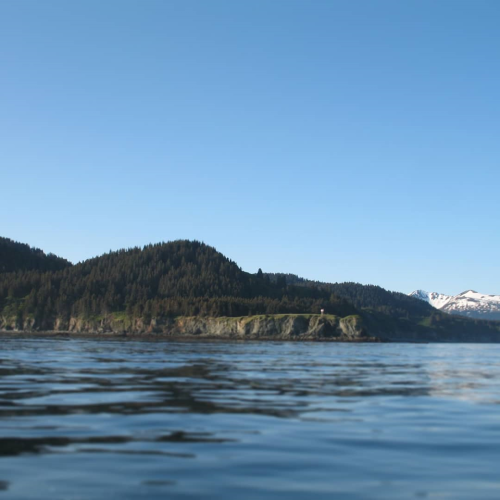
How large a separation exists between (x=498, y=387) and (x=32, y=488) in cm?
2861

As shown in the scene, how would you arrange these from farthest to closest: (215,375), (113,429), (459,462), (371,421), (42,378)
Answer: (215,375), (42,378), (371,421), (113,429), (459,462)

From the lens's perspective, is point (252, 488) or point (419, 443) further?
point (419, 443)

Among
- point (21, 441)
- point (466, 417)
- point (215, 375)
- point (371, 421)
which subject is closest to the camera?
point (21, 441)

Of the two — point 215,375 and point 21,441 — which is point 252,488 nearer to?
point 21,441

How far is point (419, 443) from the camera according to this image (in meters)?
16.5

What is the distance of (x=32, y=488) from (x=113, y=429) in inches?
236

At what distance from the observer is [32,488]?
11.6 metres

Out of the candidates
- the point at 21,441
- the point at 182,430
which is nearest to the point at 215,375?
the point at 182,430

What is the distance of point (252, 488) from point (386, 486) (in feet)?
8.35

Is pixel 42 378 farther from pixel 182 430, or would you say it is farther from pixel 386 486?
pixel 386 486

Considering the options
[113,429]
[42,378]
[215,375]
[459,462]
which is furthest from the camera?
[215,375]

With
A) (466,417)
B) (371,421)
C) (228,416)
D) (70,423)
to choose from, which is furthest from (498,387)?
(70,423)

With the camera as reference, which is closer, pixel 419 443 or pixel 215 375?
pixel 419 443

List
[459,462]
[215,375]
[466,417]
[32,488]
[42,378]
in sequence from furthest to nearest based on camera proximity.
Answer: [215,375]
[42,378]
[466,417]
[459,462]
[32,488]
